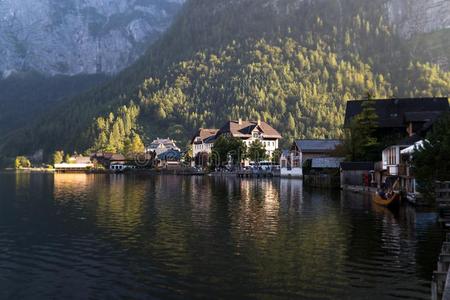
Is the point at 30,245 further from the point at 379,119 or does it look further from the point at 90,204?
the point at 379,119

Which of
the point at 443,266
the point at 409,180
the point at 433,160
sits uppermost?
the point at 433,160

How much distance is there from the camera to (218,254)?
3278 centimetres

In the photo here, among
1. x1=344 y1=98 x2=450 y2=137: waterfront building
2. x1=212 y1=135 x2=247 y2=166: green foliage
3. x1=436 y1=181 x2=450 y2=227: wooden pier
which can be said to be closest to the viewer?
x1=436 y1=181 x2=450 y2=227: wooden pier

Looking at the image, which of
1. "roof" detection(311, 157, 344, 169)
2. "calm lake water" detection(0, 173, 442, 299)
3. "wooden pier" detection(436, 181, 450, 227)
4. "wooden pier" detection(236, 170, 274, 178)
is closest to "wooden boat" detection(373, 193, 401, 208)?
A: "calm lake water" detection(0, 173, 442, 299)

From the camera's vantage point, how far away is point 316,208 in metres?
59.8

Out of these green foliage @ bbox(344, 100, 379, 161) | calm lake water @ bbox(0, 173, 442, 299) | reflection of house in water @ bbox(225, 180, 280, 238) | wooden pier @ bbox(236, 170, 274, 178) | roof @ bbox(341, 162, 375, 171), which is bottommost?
calm lake water @ bbox(0, 173, 442, 299)

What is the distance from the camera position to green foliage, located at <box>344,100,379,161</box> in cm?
9612

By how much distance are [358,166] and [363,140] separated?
24.3 feet

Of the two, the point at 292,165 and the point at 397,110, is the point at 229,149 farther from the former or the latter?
the point at 397,110

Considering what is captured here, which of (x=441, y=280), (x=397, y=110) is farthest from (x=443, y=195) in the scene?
(x=397, y=110)

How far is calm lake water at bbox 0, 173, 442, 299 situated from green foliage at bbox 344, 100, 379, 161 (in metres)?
40.9

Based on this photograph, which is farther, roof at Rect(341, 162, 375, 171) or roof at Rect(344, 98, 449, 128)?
roof at Rect(344, 98, 449, 128)

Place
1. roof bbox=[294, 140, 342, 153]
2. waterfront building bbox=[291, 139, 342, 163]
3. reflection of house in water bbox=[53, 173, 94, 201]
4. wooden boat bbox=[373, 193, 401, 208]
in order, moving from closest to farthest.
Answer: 1. wooden boat bbox=[373, 193, 401, 208]
2. reflection of house in water bbox=[53, 173, 94, 201]
3. waterfront building bbox=[291, 139, 342, 163]
4. roof bbox=[294, 140, 342, 153]

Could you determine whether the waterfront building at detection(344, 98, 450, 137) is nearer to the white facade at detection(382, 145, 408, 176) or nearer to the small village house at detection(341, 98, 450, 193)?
the small village house at detection(341, 98, 450, 193)
